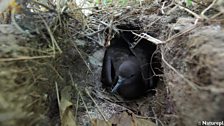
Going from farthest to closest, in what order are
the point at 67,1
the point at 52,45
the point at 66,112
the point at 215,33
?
the point at 67,1 → the point at 66,112 → the point at 52,45 → the point at 215,33

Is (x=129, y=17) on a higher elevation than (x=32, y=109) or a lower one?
higher

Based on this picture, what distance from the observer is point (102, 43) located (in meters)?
3.26

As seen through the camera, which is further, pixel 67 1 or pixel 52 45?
pixel 67 1

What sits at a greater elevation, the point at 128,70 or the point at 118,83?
the point at 128,70

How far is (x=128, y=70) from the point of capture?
3.29 metres

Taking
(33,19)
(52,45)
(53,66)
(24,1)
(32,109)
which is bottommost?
(32,109)

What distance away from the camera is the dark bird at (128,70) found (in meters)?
3.23

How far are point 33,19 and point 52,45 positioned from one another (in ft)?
0.94

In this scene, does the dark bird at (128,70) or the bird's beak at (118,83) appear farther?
the dark bird at (128,70)

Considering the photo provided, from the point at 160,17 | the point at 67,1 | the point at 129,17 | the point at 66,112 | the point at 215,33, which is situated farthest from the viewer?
the point at 129,17

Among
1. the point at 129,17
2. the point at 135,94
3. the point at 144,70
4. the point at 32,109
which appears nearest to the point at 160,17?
the point at 129,17

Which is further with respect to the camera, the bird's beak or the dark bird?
the dark bird

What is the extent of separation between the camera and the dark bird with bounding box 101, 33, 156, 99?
323 cm

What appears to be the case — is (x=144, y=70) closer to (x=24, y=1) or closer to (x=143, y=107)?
(x=143, y=107)
